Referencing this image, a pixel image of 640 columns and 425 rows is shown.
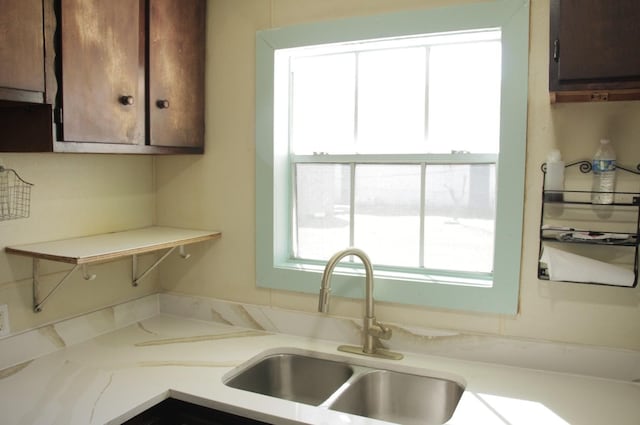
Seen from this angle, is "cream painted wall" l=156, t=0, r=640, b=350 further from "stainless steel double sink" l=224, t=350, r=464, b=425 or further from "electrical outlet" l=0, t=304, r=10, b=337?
"electrical outlet" l=0, t=304, r=10, b=337

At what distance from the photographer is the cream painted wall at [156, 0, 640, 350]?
1575mm

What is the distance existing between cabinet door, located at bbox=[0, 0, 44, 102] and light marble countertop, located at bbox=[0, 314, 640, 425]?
817 millimetres

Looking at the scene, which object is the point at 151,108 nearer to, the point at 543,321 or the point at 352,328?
the point at 352,328

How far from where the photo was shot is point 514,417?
1385 mm

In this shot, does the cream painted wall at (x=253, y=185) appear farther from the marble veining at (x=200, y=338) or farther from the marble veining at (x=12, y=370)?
the marble veining at (x=12, y=370)

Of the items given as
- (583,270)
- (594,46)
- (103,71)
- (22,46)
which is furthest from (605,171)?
(22,46)

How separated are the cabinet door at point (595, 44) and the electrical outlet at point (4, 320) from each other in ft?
5.72

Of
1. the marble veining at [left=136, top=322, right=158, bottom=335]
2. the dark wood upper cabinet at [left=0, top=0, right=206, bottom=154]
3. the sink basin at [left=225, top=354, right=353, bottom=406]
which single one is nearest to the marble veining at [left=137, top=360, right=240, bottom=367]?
the sink basin at [left=225, top=354, right=353, bottom=406]

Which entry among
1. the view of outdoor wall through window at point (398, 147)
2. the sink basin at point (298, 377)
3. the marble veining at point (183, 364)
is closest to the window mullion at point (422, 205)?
the view of outdoor wall through window at point (398, 147)

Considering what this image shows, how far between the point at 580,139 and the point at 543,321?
57 cm

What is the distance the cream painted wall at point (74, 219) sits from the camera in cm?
172

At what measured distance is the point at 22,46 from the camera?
136cm

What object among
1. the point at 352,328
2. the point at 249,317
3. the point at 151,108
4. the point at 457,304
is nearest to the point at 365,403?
the point at 352,328

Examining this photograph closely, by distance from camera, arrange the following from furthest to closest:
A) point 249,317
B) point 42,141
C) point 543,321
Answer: point 249,317
point 543,321
point 42,141
